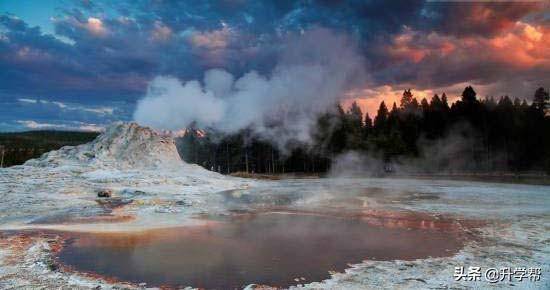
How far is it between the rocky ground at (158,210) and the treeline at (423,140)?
27.3 meters

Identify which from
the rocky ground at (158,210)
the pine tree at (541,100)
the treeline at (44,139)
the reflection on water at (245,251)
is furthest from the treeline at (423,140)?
the treeline at (44,139)

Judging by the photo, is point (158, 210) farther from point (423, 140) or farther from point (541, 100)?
point (541, 100)

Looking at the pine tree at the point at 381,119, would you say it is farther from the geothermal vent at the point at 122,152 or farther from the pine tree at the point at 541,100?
the geothermal vent at the point at 122,152

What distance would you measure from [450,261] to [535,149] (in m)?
49.3

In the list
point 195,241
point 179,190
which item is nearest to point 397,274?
point 195,241

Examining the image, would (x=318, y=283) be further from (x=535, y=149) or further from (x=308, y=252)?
(x=535, y=149)

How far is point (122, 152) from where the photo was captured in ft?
137

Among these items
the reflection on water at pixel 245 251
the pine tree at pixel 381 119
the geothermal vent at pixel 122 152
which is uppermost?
the pine tree at pixel 381 119

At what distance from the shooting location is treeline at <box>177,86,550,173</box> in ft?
179

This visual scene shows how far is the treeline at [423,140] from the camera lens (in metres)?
54.6

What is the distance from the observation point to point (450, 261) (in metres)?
11.1

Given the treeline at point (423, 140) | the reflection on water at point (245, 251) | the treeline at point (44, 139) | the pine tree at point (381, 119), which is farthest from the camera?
the treeline at point (44, 139)

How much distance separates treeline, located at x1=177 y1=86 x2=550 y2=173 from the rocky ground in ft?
89.4

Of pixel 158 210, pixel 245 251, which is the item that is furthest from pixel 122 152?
pixel 245 251
